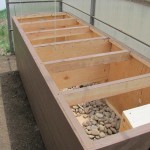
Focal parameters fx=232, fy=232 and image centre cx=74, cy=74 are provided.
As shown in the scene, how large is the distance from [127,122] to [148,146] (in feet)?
0.91

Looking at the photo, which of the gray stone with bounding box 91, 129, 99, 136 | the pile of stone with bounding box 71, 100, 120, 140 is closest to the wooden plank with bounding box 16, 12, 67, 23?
the pile of stone with bounding box 71, 100, 120, 140

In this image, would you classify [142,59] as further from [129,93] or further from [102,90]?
[102,90]

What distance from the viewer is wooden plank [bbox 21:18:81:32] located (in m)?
3.22

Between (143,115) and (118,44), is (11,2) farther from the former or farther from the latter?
(143,115)

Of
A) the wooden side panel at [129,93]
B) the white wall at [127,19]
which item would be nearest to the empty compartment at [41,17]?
the white wall at [127,19]

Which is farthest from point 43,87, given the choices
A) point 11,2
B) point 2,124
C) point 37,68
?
point 11,2

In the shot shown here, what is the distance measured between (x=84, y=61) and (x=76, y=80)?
0.65m

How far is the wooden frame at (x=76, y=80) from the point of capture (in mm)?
1215

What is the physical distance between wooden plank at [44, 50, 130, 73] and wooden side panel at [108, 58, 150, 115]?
14 cm

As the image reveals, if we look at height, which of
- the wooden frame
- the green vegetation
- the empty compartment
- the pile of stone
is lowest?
the pile of stone

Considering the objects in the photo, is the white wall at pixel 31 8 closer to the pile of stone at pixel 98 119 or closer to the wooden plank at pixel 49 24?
the wooden plank at pixel 49 24

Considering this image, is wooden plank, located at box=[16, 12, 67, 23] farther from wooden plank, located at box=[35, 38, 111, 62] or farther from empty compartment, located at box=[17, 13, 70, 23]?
wooden plank, located at box=[35, 38, 111, 62]

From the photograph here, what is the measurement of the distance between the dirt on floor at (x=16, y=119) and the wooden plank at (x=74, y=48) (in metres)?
0.78

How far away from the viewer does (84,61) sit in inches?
81.7
